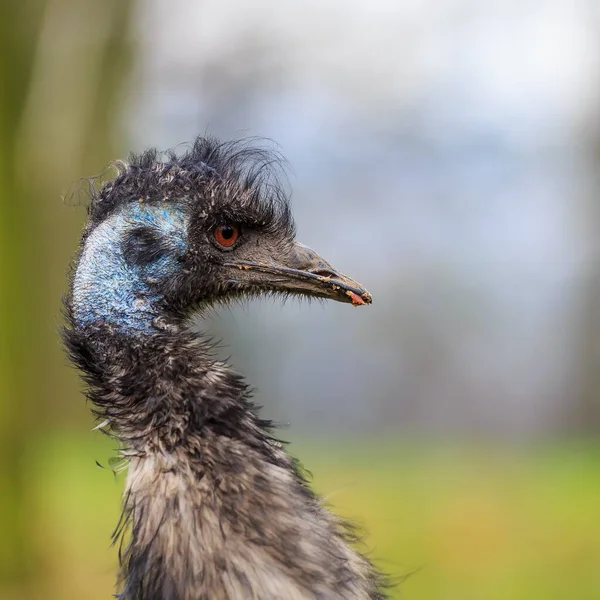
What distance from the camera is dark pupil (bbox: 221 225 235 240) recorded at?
276 cm

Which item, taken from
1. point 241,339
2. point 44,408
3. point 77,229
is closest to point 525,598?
point 44,408

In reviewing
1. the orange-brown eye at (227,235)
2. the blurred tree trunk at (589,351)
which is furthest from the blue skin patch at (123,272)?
the blurred tree trunk at (589,351)

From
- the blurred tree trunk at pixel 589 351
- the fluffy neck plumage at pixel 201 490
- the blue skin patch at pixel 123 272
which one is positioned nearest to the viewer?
the fluffy neck plumage at pixel 201 490

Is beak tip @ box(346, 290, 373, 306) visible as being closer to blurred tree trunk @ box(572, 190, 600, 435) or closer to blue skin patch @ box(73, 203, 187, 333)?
blue skin patch @ box(73, 203, 187, 333)

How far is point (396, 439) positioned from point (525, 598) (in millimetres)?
5907

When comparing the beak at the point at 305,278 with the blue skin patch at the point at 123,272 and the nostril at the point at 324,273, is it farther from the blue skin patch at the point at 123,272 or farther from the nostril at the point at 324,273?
the blue skin patch at the point at 123,272

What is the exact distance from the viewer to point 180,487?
7.78ft

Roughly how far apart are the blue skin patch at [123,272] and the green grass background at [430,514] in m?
2.14

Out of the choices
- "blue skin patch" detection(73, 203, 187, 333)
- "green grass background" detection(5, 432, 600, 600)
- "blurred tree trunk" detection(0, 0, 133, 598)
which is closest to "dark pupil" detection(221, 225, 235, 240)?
"blue skin patch" detection(73, 203, 187, 333)

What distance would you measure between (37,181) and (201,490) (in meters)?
4.25

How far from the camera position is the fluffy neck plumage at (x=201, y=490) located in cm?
231

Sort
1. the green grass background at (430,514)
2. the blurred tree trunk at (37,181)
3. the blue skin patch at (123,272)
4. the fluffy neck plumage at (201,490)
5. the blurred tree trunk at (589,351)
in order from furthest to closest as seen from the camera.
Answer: the blurred tree trunk at (589,351) → the green grass background at (430,514) → the blurred tree trunk at (37,181) → the blue skin patch at (123,272) → the fluffy neck plumage at (201,490)

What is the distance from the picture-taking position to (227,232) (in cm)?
278

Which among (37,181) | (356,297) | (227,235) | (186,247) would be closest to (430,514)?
(37,181)
